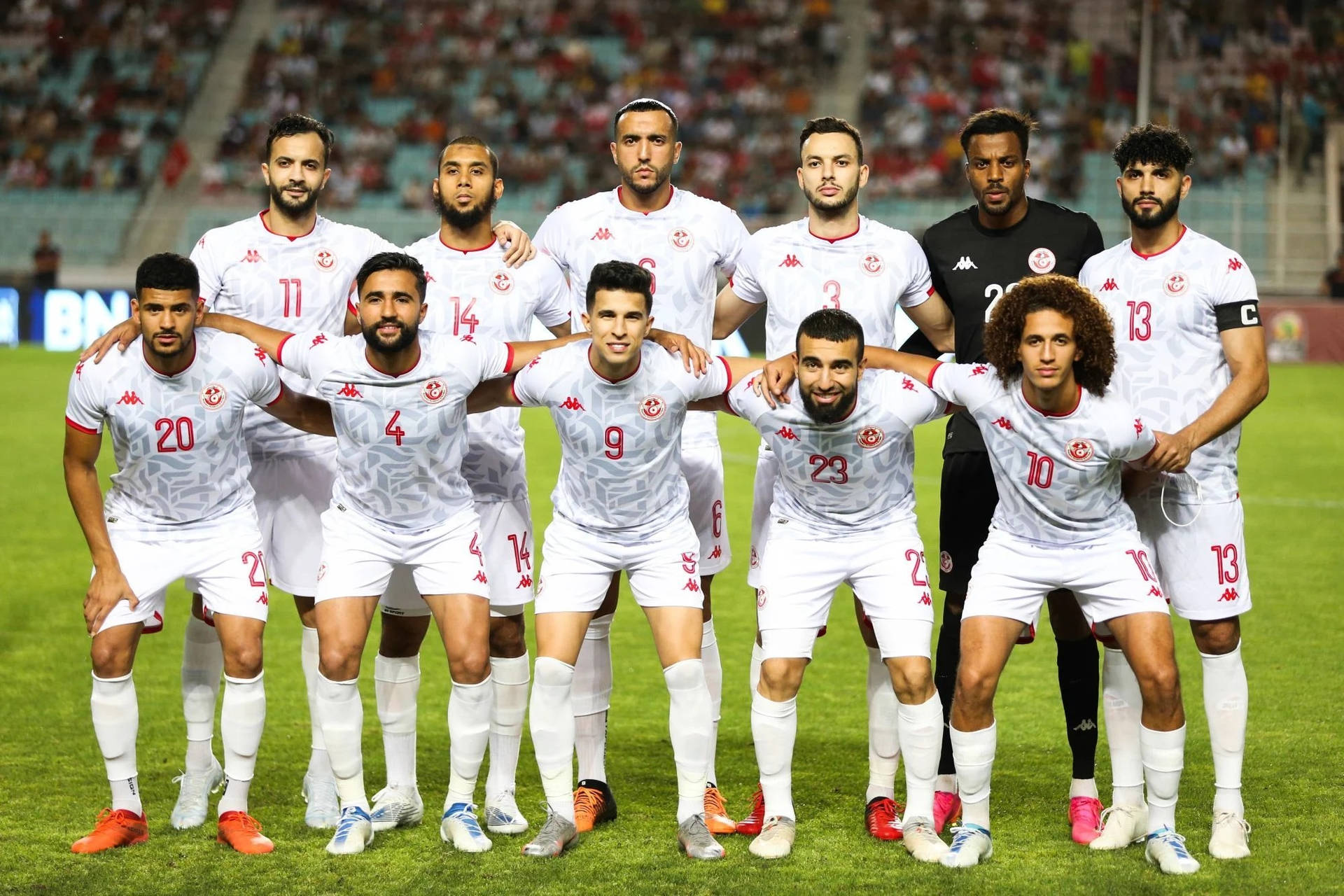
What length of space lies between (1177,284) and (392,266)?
2726 mm

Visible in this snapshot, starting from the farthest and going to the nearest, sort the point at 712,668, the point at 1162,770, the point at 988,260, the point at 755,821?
1. the point at 712,668
2. the point at 988,260
3. the point at 755,821
4. the point at 1162,770

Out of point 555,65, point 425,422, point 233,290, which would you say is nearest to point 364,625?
point 425,422

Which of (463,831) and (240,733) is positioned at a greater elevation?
(240,733)

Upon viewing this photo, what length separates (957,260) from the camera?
5.84m

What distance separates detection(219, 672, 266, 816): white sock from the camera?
17.7 ft

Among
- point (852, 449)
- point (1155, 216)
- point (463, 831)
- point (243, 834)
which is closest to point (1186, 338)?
point (1155, 216)

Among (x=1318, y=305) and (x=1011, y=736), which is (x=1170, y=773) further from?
(x=1318, y=305)

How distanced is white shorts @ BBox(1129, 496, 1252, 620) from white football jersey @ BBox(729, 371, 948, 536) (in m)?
0.89

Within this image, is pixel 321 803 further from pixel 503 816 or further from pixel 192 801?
pixel 503 816

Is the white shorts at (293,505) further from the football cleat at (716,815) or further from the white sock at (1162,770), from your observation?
the white sock at (1162,770)

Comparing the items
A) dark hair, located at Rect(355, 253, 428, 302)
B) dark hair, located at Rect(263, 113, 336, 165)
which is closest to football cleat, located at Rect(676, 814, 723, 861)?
dark hair, located at Rect(355, 253, 428, 302)

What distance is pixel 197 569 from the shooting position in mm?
5430

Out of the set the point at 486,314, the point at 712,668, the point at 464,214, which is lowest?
the point at 712,668

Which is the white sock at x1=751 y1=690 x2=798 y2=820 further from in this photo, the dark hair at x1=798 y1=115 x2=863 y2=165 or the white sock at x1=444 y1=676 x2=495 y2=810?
the dark hair at x1=798 y1=115 x2=863 y2=165
